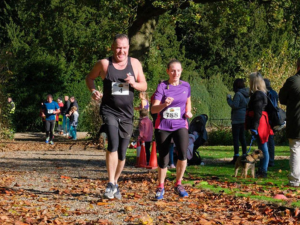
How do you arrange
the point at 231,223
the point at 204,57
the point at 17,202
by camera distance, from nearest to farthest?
the point at 231,223 < the point at 17,202 < the point at 204,57

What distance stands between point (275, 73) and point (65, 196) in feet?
63.9

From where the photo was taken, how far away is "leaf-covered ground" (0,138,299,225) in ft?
20.0

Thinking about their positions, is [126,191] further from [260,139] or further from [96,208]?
[260,139]

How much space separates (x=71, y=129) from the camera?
76.9 feet

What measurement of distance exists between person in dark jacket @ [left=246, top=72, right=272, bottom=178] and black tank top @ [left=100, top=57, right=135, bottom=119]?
3.26 m

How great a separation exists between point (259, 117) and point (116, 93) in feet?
11.5

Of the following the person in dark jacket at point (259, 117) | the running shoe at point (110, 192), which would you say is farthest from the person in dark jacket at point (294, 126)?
the running shoe at point (110, 192)

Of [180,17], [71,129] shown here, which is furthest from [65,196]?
[71,129]

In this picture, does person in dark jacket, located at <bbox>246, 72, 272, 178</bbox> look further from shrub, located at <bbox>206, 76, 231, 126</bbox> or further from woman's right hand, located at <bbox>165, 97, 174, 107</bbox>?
shrub, located at <bbox>206, 76, 231, 126</bbox>

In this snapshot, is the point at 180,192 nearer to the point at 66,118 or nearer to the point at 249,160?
the point at 249,160

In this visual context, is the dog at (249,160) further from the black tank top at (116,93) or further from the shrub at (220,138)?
the shrub at (220,138)

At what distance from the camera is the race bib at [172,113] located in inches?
295

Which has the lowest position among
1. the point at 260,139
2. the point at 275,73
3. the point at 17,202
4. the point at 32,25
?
the point at 17,202

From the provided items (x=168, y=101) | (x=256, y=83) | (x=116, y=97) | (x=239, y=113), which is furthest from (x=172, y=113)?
(x=239, y=113)
